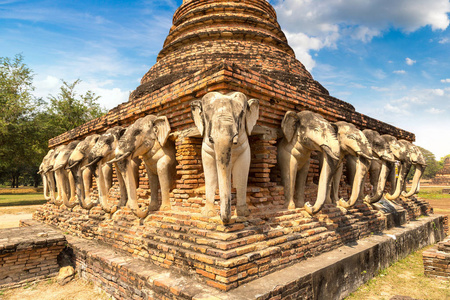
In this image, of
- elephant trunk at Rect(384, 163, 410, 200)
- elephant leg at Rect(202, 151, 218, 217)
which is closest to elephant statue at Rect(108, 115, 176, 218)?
elephant leg at Rect(202, 151, 218, 217)

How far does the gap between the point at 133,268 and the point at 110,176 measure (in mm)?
3600

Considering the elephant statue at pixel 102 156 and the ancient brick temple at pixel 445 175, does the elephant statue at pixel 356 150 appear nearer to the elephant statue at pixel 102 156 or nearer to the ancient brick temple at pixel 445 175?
the elephant statue at pixel 102 156

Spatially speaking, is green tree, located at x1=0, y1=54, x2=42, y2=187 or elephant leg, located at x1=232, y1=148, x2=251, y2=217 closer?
elephant leg, located at x1=232, y1=148, x2=251, y2=217

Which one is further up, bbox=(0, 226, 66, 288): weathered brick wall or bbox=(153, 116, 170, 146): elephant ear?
bbox=(153, 116, 170, 146): elephant ear

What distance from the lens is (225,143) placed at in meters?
3.21

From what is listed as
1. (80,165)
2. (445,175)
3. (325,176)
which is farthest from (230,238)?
(445,175)

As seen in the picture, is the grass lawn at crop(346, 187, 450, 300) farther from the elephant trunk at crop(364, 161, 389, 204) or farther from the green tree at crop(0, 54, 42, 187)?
the green tree at crop(0, 54, 42, 187)

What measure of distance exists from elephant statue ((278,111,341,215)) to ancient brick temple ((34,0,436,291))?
0.19m

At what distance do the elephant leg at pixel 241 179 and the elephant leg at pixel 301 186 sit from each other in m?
1.44

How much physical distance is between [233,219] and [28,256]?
4265 mm

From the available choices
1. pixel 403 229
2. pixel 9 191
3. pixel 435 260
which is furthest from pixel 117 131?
pixel 9 191

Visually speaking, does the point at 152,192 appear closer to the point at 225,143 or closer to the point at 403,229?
the point at 225,143

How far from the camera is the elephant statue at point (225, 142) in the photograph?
3.25 m

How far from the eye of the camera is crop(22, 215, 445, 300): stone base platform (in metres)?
2.98
